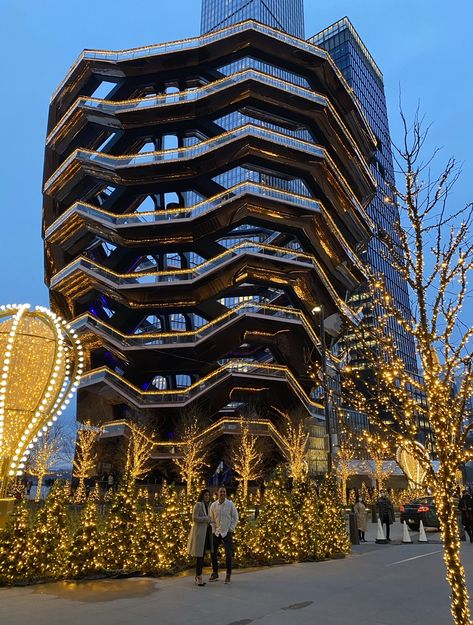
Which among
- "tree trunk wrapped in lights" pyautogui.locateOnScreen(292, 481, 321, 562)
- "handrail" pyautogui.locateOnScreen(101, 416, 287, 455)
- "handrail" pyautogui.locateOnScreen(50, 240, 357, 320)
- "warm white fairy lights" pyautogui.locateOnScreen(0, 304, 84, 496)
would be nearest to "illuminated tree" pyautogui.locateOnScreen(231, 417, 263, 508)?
"handrail" pyautogui.locateOnScreen(101, 416, 287, 455)

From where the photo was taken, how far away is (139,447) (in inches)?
1528

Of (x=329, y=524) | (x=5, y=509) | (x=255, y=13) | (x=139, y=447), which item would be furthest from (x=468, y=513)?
(x=255, y=13)

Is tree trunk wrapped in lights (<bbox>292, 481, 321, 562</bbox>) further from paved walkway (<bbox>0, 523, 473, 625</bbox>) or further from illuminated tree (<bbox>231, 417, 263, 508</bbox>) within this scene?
illuminated tree (<bbox>231, 417, 263, 508</bbox>)

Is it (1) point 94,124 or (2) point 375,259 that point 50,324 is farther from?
(2) point 375,259

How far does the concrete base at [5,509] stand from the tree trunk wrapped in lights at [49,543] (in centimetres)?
88

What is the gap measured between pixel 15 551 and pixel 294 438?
32963mm

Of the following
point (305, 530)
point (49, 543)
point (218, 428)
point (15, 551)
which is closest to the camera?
point (15, 551)

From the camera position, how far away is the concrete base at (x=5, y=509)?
1030 centimetres

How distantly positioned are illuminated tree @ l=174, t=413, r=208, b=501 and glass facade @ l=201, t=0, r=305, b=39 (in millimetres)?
108358

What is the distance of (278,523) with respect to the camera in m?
12.6

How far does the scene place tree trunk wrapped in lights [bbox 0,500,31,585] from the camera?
9.01m

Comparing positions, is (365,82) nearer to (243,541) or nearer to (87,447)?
(87,447)

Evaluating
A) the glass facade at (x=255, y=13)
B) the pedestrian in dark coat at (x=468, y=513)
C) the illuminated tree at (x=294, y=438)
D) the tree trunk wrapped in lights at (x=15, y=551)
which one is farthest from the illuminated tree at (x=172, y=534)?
the glass facade at (x=255, y=13)

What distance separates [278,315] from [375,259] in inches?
2914
